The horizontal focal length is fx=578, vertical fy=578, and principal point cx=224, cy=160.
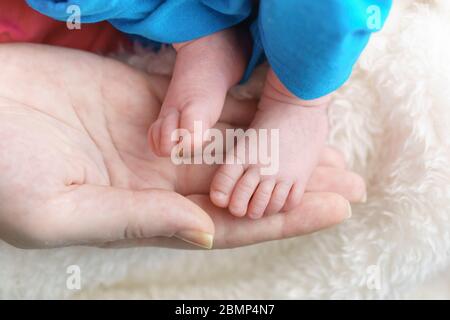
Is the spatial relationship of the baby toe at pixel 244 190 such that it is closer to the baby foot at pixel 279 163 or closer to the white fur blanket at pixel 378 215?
the baby foot at pixel 279 163

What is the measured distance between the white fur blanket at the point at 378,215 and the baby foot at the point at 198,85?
0.08 metres

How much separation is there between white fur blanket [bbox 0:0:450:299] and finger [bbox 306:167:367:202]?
1.5 inches

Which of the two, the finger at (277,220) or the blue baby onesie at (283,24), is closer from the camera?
the blue baby onesie at (283,24)

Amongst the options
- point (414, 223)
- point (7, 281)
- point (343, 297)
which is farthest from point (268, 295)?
point (7, 281)

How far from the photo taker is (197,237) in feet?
1.82

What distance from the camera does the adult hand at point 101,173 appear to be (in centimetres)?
52

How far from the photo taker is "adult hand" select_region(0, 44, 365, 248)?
1.70 ft

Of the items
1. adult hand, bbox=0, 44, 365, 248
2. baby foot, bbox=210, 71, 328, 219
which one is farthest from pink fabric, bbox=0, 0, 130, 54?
baby foot, bbox=210, 71, 328, 219

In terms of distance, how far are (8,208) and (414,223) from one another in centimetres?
43

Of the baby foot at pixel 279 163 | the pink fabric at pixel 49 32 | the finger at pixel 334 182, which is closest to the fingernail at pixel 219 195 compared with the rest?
the baby foot at pixel 279 163

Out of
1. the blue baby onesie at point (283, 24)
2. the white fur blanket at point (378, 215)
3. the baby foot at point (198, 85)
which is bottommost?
the white fur blanket at point (378, 215)

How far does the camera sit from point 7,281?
A: 2.27 ft

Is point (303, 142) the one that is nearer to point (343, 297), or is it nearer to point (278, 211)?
point (278, 211)

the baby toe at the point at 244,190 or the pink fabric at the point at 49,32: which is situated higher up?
the pink fabric at the point at 49,32
